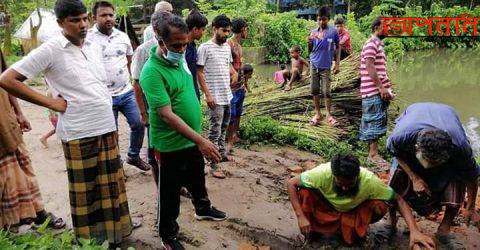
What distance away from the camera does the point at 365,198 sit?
10.4 feet

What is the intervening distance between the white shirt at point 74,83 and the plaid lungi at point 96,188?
Result: 0.08m

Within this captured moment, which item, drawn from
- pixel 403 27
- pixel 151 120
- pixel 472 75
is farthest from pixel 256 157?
pixel 403 27

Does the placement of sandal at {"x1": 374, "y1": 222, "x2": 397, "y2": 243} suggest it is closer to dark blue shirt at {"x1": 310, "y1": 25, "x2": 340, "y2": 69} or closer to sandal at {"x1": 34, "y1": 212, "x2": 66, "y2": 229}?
sandal at {"x1": 34, "y1": 212, "x2": 66, "y2": 229}

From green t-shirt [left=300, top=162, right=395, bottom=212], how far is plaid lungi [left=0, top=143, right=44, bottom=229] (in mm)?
1920

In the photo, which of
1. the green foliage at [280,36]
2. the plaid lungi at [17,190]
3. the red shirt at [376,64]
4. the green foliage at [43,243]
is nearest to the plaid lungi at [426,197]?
the red shirt at [376,64]

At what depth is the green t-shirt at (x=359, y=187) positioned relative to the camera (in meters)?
3.12

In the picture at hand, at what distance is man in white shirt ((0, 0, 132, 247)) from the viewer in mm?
2424

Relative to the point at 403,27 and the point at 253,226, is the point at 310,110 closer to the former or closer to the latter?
the point at 253,226

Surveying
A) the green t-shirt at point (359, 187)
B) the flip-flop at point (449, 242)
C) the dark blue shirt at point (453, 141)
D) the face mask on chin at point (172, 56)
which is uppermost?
the face mask on chin at point (172, 56)

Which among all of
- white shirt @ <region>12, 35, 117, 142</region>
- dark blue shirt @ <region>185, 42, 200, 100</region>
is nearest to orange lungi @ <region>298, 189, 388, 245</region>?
dark blue shirt @ <region>185, 42, 200, 100</region>

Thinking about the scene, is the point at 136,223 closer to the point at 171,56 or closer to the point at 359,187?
the point at 171,56

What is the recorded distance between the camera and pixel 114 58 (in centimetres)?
377

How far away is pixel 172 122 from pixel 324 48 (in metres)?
4.17

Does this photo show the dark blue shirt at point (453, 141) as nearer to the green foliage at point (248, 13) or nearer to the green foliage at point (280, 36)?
the green foliage at point (248, 13)
